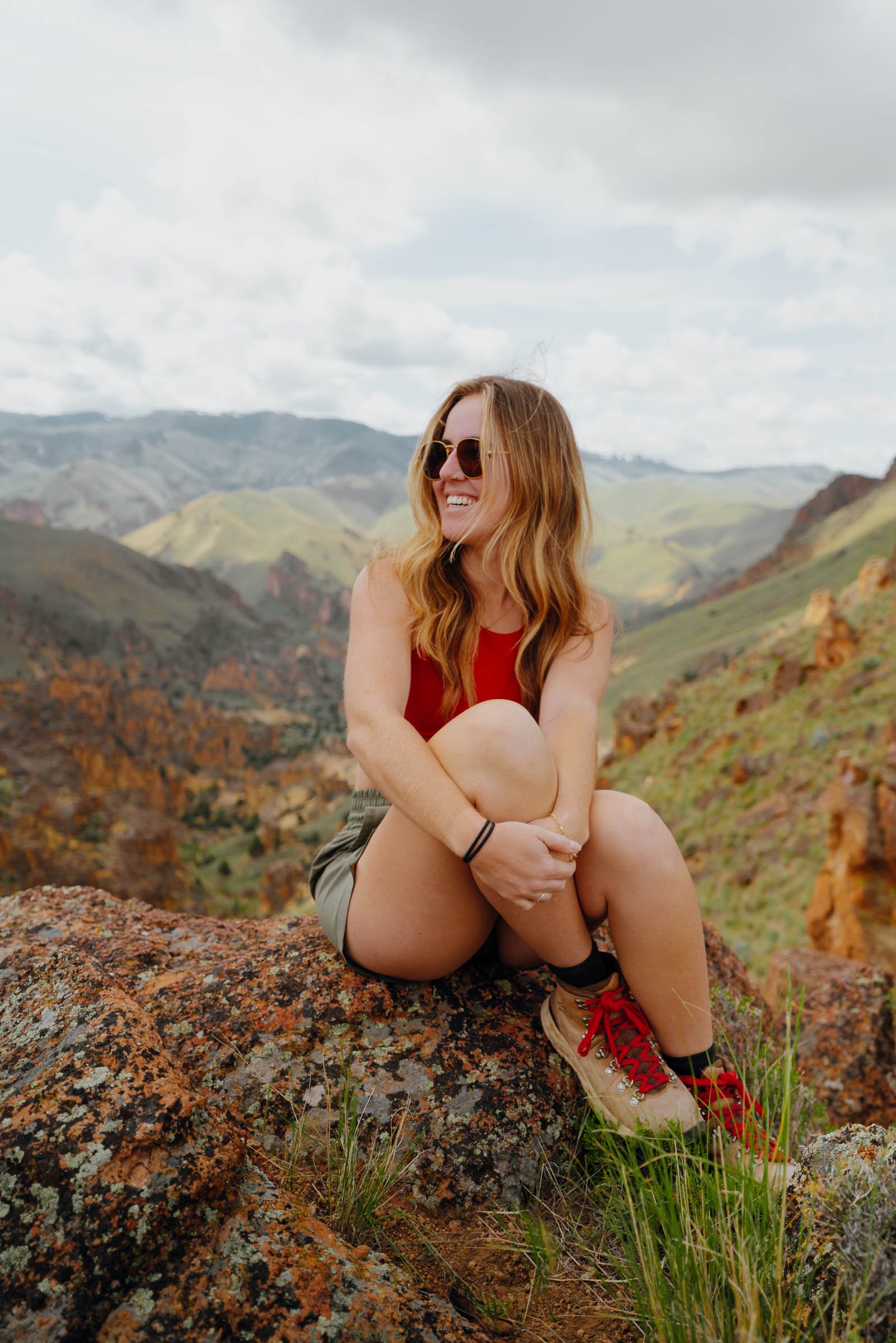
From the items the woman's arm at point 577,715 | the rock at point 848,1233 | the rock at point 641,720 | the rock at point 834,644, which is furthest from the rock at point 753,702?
the rock at point 848,1233

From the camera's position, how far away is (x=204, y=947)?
347cm

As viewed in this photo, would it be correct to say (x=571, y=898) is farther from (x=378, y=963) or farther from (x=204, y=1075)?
(x=204, y=1075)

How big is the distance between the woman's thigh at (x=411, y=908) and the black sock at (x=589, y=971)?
0.32 m

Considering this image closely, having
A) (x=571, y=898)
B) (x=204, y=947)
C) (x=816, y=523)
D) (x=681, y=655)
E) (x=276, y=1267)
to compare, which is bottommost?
(x=681, y=655)

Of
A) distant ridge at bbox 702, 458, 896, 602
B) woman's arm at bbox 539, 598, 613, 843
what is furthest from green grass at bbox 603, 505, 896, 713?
woman's arm at bbox 539, 598, 613, 843

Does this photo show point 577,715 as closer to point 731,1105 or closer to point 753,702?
point 731,1105

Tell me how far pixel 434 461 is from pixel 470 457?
0.74ft

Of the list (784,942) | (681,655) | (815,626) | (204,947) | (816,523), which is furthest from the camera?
(816,523)

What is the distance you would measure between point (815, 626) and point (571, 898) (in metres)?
28.8

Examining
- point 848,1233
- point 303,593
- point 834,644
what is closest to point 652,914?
point 848,1233

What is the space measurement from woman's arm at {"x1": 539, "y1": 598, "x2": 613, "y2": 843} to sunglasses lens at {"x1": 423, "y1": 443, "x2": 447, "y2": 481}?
86 centimetres

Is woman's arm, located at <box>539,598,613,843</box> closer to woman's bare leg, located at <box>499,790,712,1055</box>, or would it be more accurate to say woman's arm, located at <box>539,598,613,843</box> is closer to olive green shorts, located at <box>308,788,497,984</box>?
woman's bare leg, located at <box>499,790,712,1055</box>

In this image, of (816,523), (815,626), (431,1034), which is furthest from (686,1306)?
(816,523)

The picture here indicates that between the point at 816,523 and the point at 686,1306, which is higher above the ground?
the point at 816,523
